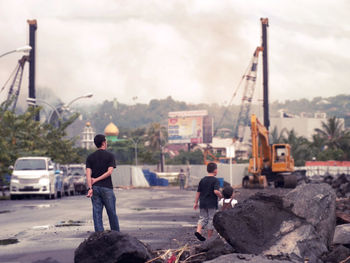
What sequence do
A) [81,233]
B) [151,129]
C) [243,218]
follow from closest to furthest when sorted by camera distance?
[243,218] → [81,233] → [151,129]

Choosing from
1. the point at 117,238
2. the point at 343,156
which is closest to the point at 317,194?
the point at 117,238

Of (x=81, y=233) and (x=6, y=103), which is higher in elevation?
(x=6, y=103)

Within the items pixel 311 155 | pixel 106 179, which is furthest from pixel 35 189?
pixel 311 155

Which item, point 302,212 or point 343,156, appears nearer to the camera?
point 302,212

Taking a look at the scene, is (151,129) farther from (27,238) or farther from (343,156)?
(27,238)

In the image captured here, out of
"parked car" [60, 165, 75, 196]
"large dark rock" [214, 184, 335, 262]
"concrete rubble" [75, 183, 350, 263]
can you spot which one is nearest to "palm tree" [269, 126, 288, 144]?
"parked car" [60, 165, 75, 196]

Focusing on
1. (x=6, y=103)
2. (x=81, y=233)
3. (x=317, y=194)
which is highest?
(x=6, y=103)

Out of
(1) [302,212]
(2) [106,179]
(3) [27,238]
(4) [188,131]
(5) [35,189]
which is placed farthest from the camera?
(4) [188,131]

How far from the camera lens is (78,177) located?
1706 inches

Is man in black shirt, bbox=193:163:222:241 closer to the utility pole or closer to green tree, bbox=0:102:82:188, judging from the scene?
green tree, bbox=0:102:82:188

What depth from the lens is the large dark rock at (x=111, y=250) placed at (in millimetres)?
7484

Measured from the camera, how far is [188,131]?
186 m

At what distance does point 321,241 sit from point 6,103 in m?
43.9

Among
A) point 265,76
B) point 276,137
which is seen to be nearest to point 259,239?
point 265,76
